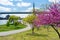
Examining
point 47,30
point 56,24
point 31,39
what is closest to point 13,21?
point 47,30

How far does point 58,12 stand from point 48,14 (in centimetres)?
41

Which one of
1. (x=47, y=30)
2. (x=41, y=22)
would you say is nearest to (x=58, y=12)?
(x=41, y=22)

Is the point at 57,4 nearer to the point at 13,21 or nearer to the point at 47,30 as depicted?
the point at 47,30

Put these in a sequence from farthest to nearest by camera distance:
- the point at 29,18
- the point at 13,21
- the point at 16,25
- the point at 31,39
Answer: the point at 13,21 → the point at 16,25 → the point at 29,18 → the point at 31,39

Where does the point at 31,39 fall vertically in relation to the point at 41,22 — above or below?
below

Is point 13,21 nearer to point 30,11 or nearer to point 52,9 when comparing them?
point 30,11

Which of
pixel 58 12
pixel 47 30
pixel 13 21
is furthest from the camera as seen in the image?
pixel 13 21

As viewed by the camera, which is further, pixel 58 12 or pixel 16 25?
pixel 16 25

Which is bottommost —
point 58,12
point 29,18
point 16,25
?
point 16,25

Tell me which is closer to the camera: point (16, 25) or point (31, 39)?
point (31, 39)

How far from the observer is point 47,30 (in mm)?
11586

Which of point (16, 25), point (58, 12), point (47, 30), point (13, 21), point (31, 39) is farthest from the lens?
point (13, 21)

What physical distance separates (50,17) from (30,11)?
3.52 metres

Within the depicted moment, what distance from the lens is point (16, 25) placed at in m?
15.1
